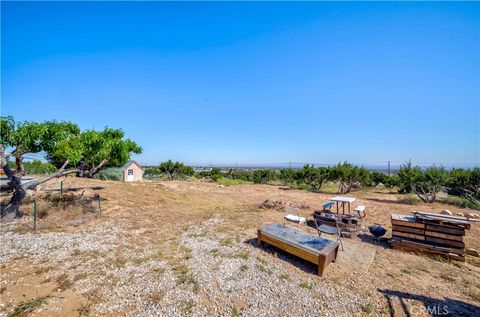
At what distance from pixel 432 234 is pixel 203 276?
5997mm

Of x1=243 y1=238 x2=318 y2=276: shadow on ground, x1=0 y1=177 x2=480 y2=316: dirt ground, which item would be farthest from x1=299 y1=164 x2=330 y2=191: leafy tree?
x1=243 y1=238 x2=318 y2=276: shadow on ground

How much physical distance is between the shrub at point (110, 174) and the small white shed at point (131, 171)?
1178 mm

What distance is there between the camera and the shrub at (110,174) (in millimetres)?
20600

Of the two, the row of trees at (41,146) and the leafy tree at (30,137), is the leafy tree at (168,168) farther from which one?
the leafy tree at (30,137)

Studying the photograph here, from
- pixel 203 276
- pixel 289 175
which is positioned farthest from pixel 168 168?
pixel 203 276

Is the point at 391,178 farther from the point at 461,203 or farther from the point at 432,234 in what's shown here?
the point at 432,234

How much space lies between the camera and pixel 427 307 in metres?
3.14

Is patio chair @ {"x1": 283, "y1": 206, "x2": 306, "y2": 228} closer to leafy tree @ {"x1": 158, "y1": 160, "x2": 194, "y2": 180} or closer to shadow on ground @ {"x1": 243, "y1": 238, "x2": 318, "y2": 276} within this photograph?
shadow on ground @ {"x1": 243, "y1": 238, "x2": 318, "y2": 276}

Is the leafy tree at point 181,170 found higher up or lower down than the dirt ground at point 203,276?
higher up

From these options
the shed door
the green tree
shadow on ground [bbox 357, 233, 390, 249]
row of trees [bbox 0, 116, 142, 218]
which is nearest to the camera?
shadow on ground [bbox 357, 233, 390, 249]

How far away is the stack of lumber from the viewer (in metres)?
4.80

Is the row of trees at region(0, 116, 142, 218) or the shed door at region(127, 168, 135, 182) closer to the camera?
the row of trees at region(0, 116, 142, 218)

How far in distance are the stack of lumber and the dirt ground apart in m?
0.31

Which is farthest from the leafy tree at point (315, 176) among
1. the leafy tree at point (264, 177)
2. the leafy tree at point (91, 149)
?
the leafy tree at point (91, 149)
